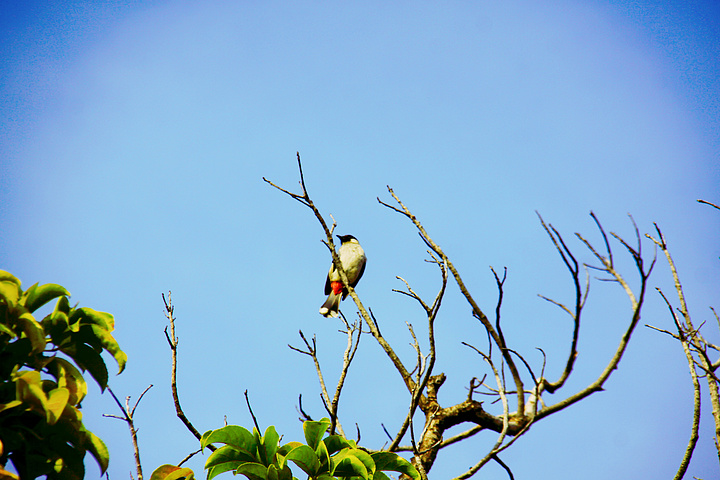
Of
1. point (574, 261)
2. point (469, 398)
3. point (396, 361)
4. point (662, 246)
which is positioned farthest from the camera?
point (662, 246)

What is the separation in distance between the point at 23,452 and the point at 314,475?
98cm

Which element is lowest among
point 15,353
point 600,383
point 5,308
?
point 15,353

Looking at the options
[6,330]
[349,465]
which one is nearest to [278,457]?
[349,465]

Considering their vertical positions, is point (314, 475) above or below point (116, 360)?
below

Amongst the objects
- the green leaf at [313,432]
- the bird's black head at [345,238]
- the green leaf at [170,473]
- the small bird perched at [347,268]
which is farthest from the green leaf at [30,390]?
the bird's black head at [345,238]

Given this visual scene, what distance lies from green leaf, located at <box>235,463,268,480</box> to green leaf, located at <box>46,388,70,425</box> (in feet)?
2.18

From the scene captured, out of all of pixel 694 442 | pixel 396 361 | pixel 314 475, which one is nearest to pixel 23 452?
pixel 314 475

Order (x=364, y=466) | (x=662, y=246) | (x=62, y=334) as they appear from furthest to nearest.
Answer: (x=662, y=246) < (x=364, y=466) < (x=62, y=334)

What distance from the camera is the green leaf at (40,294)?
1848 mm

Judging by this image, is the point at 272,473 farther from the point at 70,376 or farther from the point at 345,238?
the point at 345,238

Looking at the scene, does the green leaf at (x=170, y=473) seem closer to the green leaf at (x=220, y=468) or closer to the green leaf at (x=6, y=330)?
the green leaf at (x=220, y=468)

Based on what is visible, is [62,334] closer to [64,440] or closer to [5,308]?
[5,308]

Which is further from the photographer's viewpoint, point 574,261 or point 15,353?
point 574,261

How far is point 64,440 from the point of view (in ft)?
5.91
